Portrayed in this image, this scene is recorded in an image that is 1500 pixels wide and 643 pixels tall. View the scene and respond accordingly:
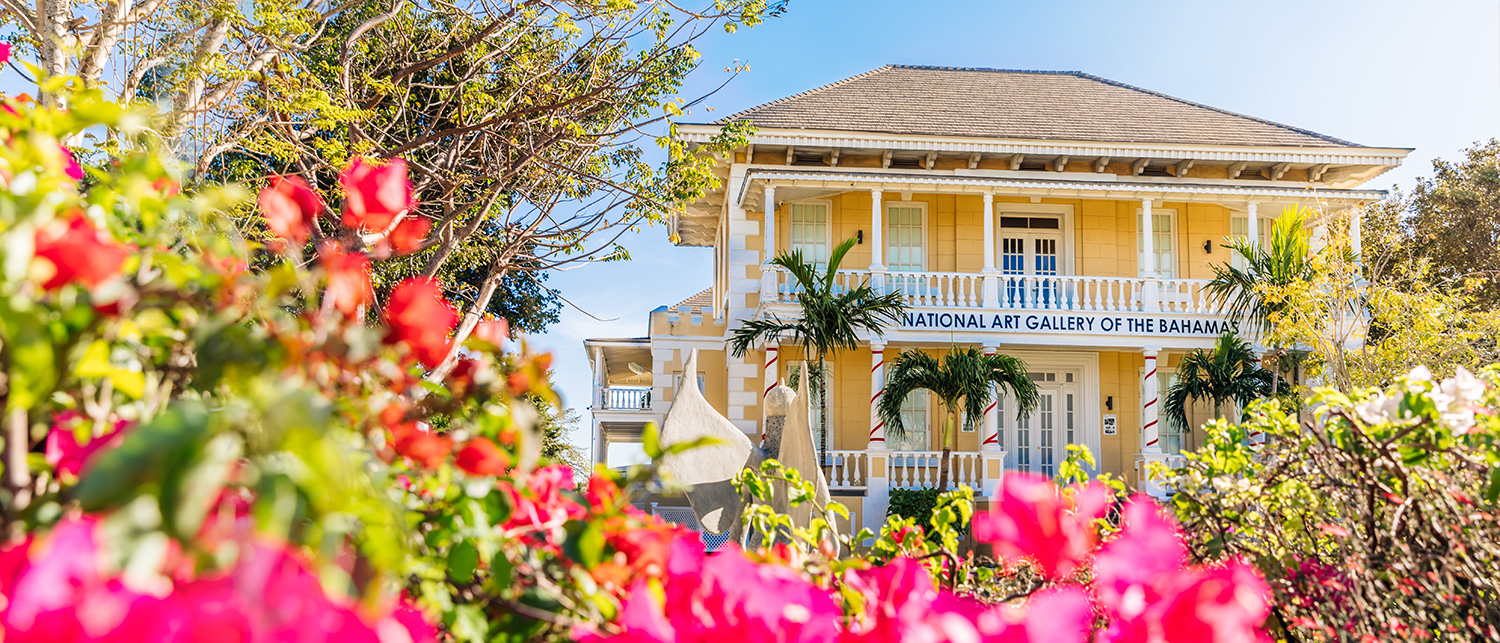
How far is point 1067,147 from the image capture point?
15016 millimetres

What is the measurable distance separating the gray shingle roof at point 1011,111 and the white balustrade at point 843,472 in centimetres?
532

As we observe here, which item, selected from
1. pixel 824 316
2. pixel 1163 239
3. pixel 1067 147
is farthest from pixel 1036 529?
pixel 1163 239

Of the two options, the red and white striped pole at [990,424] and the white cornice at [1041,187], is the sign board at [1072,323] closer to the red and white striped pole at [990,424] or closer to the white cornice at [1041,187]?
the red and white striped pole at [990,424]

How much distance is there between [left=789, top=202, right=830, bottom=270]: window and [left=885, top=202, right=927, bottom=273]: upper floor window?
3.54 feet

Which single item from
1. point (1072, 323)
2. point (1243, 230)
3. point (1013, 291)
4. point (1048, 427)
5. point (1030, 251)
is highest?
point (1243, 230)

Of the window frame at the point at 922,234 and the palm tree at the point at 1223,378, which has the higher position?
the window frame at the point at 922,234

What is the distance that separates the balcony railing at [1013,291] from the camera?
13.7 meters

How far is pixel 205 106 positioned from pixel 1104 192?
12147 mm

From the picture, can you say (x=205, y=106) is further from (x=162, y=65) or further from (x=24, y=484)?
(x=24, y=484)

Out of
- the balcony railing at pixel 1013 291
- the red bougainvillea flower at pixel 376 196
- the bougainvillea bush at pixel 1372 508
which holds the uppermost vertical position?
the balcony railing at pixel 1013 291

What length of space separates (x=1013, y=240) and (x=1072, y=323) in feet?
8.29

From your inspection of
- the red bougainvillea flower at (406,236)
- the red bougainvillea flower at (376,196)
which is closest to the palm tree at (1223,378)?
the red bougainvillea flower at (406,236)

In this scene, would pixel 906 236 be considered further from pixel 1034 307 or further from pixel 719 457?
pixel 719 457

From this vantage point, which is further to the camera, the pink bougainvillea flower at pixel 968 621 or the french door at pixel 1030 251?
the french door at pixel 1030 251
